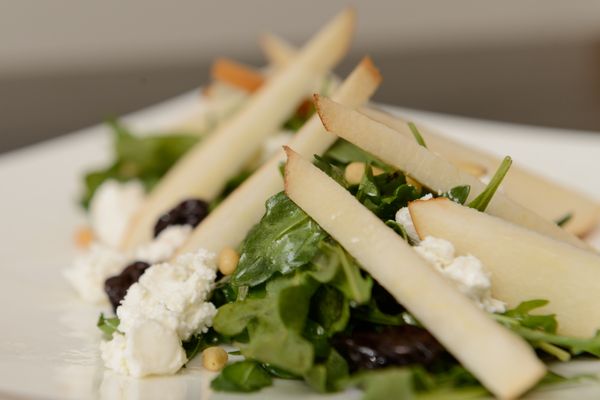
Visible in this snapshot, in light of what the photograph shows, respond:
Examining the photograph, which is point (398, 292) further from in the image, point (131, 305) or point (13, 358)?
point (13, 358)

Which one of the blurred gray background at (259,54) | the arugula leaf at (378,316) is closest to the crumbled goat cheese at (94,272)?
the arugula leaf at (378,316)

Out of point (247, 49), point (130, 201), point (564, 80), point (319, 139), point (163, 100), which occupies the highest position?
point (247, 49)

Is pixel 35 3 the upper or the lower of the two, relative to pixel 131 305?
upper

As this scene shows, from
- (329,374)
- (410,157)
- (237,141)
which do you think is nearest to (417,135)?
(410,157)

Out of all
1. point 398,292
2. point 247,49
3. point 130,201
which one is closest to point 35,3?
point 247,49

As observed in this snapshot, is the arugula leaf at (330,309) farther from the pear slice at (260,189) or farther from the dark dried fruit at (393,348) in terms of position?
the pear slice at (260,189)

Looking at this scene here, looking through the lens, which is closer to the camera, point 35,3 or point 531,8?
point 35,3

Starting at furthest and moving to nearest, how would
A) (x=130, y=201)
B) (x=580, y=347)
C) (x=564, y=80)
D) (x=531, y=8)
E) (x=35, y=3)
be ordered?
(x=531, y=8) < (x=35, y=3) < (x=564, y=80) < (x=130, y=201) < (x=580, y=347)

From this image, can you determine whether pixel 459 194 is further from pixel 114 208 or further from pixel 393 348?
pixel 114 208
